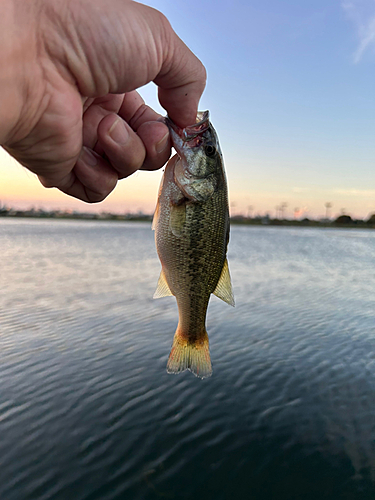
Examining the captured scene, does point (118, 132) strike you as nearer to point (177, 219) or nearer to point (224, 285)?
point (177, 219)

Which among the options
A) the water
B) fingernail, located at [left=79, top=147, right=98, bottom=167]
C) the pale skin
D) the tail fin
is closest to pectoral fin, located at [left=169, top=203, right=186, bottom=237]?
the pale skin

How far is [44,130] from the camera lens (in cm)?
274

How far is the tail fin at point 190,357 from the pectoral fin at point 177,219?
1.38 metres

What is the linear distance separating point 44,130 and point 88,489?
18.6ft

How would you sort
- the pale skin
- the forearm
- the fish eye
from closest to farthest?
the forearm < the pale skin < the fish eye

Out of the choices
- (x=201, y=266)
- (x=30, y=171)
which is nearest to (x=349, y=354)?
(x=201, y=266)

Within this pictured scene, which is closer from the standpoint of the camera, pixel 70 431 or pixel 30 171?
pixel 30 171

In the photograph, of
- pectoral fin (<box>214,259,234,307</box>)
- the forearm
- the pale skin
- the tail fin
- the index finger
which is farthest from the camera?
the tail fin

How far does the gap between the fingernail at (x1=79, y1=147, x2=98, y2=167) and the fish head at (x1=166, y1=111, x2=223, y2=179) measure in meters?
0.81

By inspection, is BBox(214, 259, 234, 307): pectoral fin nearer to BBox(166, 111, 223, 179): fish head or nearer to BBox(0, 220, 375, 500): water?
BBox(166, 111, 223, 179): fish head

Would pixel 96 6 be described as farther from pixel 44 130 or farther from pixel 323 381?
pixel 323 381

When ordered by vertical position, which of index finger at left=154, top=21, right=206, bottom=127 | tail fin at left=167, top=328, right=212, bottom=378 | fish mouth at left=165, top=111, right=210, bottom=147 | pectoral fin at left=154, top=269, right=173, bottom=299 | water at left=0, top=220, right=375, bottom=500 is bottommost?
water at left=0, top=220, right=375, bottom=500

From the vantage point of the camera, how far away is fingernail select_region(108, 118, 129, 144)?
3.30 meters

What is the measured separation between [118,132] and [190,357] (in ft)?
8.55
